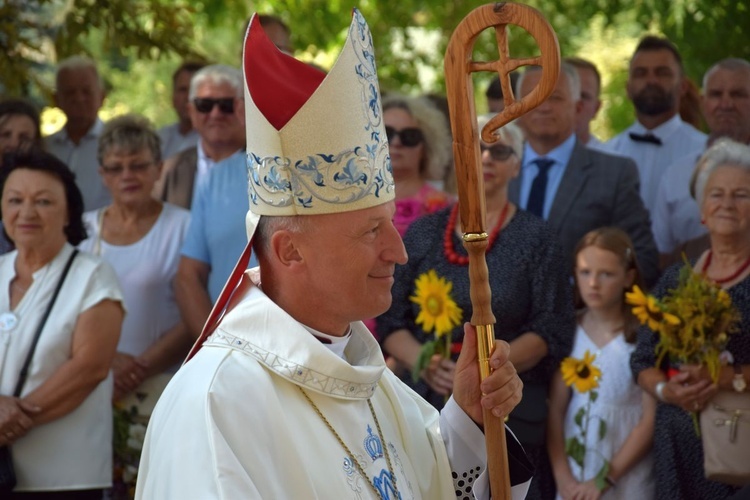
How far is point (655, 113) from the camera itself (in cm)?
776

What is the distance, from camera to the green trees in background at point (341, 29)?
28.4ft

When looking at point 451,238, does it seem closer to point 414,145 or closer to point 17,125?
point 414,145

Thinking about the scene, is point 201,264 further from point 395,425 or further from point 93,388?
point 395,425

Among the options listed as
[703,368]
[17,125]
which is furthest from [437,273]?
[17,125]

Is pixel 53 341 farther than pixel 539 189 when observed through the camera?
No

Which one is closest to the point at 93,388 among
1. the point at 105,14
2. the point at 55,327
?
the point at 55,327

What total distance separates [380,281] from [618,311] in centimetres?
297

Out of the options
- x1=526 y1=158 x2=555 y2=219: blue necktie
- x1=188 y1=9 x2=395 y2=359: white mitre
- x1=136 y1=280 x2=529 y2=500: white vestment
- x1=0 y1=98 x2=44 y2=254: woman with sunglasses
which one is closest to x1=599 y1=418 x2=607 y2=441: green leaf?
x1=526 y1=158 x2=555 y2=219: blue necktie

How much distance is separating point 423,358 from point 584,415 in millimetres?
810

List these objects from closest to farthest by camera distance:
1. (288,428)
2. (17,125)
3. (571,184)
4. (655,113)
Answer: (288,428)
(571,184)
(17,125)
(655,113)

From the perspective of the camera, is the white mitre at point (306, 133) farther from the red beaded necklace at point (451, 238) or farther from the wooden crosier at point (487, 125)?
the red beaded necklace at point (451, 238)

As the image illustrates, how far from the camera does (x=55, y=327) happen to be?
5.86 metres

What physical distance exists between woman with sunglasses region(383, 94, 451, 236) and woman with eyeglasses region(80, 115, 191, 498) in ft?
4.04

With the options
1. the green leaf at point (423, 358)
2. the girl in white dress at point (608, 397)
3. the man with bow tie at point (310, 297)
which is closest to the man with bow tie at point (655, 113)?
the girl in white dress at point (608, 397)
